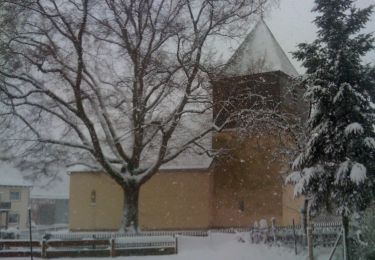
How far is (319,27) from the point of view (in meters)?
15.9

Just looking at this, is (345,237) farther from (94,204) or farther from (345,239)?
(94,204)

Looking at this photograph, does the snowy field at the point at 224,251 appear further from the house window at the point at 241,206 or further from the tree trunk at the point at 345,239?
the house window at the point at 241,206

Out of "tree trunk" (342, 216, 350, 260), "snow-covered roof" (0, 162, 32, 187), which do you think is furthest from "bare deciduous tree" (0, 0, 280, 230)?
"snow-covered roof" (0, 162, 32, 187)

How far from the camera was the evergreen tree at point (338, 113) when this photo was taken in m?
14.7

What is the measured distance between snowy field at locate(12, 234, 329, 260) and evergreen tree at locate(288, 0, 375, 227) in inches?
171

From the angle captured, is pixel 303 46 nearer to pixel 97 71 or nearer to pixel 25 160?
pixel 97 71

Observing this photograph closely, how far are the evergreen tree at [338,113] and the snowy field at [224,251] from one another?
4.33 meters

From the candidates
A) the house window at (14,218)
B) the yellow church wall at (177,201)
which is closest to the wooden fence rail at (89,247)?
the yellow church wall at (177,201)

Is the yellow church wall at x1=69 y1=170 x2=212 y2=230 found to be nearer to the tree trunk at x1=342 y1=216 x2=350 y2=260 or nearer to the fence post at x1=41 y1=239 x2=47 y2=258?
the fence post at x1=41 y1=239 x2=47 y2=258

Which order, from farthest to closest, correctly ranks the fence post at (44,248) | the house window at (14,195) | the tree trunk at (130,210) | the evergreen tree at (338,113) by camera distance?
the house window at (14,195)
the tree trunk at (130,210)
the fence post at (44,248)
the evergreen tree at (338,113)

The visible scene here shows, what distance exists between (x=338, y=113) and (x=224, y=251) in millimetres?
10241

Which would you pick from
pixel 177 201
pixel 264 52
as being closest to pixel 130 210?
pixel 177 201

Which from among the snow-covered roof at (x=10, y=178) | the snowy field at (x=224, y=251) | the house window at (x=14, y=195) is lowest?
the snowy field at (x=224, y=251)

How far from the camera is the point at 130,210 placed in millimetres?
29406
